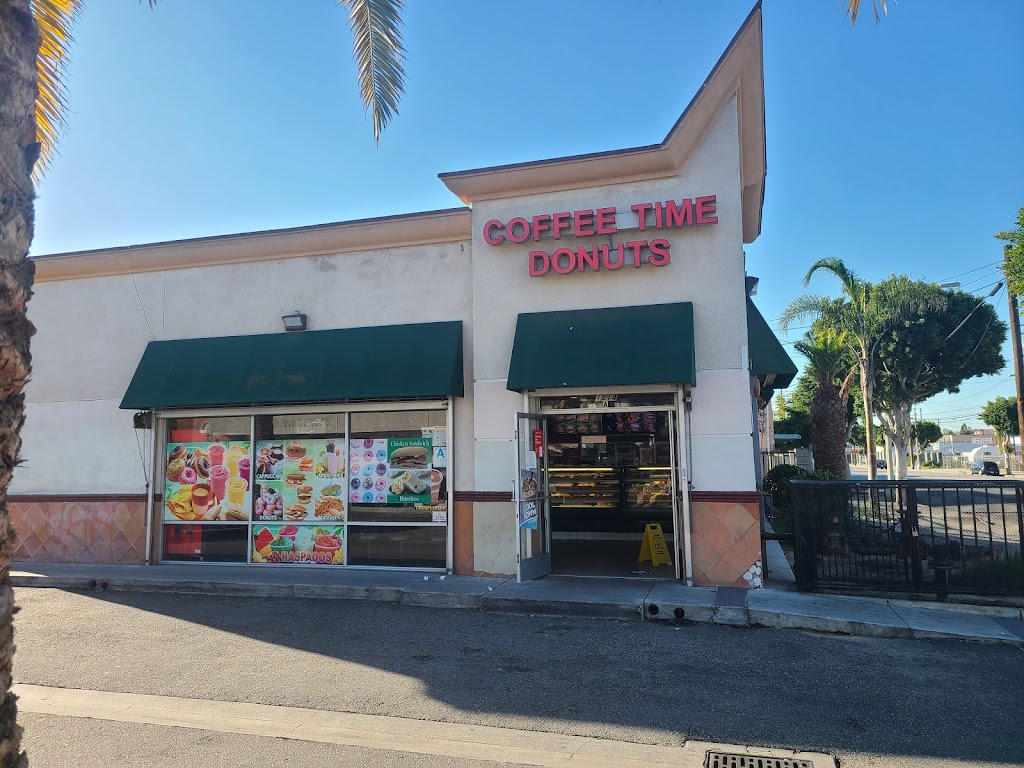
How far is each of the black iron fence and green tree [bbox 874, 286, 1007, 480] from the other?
84.3ft

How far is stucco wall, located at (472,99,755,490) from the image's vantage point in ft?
32.4

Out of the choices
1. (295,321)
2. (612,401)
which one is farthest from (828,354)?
(295,321)

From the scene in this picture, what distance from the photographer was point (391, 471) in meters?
11.6

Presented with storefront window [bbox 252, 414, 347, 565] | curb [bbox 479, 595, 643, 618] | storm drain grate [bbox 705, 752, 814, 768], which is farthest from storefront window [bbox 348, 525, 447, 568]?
storm drain grate [bbox 705, 752, 814, 768]

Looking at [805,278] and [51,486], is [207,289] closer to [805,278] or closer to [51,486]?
[51,486]

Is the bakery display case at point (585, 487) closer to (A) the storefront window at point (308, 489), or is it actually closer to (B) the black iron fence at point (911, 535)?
(A) the storefront window at point (308, 489)

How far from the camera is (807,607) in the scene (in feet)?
27.7

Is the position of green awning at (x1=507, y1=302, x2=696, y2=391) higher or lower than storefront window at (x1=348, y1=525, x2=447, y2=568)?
higher

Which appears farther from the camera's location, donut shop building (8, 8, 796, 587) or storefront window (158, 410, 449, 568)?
storefront window (158, 410, 449, 568)

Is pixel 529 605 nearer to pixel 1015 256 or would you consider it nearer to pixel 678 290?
pixel 678 290

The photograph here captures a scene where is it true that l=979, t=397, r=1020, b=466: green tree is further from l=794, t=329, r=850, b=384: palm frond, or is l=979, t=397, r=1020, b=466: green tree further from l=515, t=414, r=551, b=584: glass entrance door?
l=515, t=414, r=551, b=584: glass entrance door

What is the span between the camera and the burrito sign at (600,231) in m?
10.2

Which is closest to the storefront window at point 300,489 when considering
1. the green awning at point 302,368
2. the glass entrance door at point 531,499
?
the green awning at point 302,368

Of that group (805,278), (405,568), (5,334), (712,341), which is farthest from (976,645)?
(805,278)
